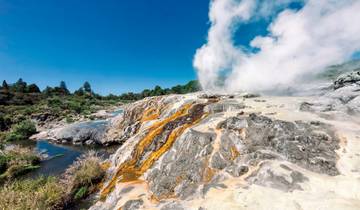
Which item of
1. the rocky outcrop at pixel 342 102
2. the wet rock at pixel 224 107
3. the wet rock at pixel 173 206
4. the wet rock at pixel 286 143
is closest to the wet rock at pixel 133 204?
the wet rock at pixel 173 206

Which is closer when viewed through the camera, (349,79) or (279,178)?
(279,178)

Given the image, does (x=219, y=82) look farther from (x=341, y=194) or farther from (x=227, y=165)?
(x=341, y=194)

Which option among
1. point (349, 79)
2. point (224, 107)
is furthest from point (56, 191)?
point (349, 79)

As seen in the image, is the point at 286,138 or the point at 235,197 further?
the point at 286,138

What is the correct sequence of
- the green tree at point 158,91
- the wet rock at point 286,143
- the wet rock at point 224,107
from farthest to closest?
1. the green tree at point 158,91
2. the wet rock at point 224,107
3. the wet rock at point 286,143

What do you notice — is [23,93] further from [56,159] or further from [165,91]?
[56,159]

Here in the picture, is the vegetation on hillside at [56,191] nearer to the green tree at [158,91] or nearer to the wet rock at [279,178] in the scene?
the wet rock at [279,178]

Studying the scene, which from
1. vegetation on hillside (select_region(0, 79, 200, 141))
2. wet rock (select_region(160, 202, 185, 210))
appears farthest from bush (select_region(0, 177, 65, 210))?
vegetation on hillside (select_region(0, 79, 200, 141))

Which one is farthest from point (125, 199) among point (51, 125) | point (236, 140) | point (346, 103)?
point (51, 125)

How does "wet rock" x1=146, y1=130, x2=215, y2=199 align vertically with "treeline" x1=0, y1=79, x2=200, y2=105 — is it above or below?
below

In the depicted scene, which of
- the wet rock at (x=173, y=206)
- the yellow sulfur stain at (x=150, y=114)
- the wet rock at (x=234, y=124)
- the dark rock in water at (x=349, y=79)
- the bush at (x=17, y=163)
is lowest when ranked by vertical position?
the bush at (x=17, y=163)

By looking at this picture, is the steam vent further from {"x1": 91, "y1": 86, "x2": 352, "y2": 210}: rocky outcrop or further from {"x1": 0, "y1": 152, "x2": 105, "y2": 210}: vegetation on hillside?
{"x1": 0, "y1": 152, "x2": 105, "y2": 210}: vegetation on hillside

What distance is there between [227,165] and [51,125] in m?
50.6

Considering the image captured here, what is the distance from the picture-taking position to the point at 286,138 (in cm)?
1152
